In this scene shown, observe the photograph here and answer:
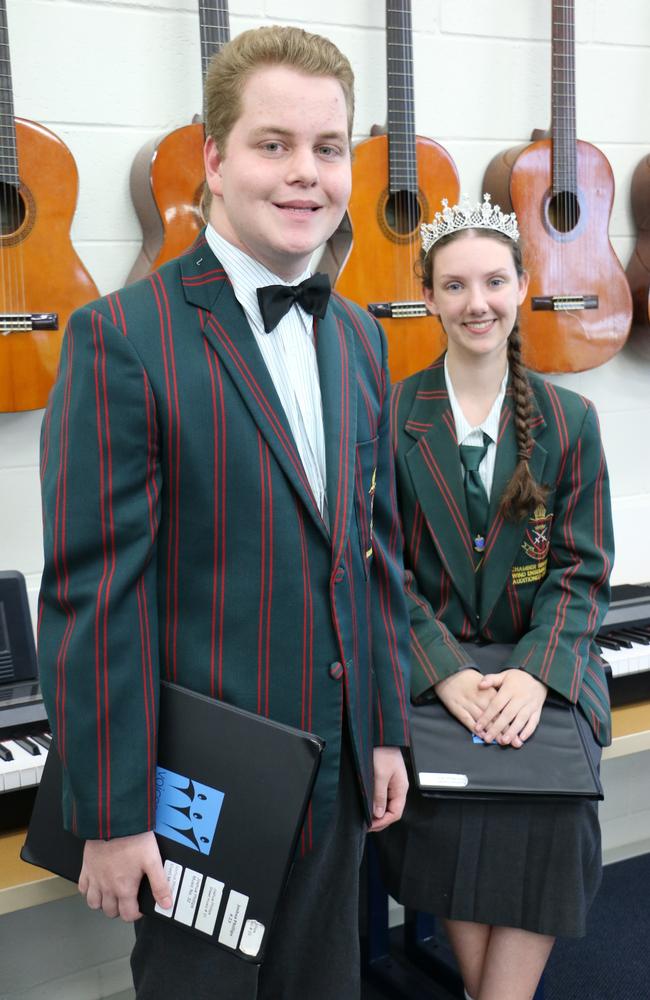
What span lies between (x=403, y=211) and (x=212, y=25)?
55 cm

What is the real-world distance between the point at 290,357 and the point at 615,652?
3.87 ft

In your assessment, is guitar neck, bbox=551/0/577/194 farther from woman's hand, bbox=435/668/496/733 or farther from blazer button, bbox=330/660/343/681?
blazer button, bbox=330/660/343/681

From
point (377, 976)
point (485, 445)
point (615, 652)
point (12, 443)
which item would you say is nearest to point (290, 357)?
point (485, 445)

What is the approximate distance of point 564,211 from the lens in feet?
7.77

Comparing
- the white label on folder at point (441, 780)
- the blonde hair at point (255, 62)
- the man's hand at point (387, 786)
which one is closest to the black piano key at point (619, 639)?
the white label on folder at point (441, 780)

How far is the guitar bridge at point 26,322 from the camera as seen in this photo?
182cm

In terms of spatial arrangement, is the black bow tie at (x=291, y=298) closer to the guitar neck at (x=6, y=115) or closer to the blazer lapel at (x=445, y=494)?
the blazer lapel at (x=445, y=494)

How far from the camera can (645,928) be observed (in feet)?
7.81

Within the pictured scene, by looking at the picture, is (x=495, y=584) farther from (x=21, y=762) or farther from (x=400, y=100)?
(x=400, y=100)

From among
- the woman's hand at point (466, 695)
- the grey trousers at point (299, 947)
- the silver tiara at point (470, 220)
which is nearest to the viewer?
the grey trousers at point (299, 947)

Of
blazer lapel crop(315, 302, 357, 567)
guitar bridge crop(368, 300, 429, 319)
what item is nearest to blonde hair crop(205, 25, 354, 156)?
blazer lapel crop(315, 302, 357, 567)

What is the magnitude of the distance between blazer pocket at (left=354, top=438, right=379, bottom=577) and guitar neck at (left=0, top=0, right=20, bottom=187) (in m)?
0.96

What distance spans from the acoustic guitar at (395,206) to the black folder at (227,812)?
1279 mm

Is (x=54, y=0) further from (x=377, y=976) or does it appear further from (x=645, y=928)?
(x=645, y=928)
